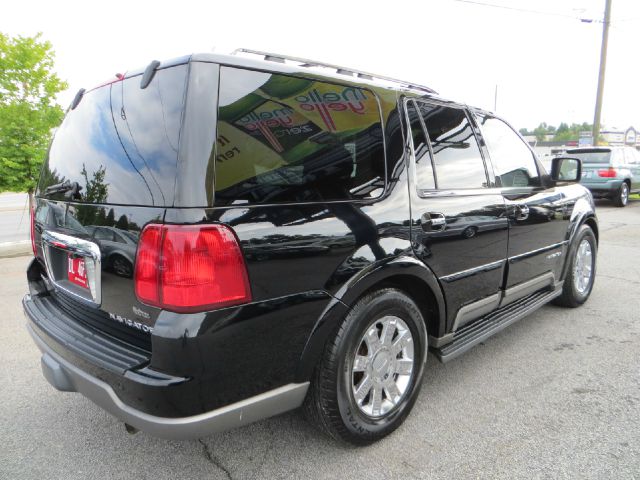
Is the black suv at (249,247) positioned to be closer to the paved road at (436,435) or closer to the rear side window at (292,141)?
the rear side window at (292,141)

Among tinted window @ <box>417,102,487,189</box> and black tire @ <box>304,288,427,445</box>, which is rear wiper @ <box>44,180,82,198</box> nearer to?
black tire @ <box>304,288,427,445</box>

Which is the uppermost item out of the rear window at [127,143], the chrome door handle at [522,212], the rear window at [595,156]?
the rear window at [595,156]

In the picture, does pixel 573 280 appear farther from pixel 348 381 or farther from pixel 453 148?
pixel 348 381

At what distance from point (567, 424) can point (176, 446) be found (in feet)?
6.84

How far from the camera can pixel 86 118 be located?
2.21 meters

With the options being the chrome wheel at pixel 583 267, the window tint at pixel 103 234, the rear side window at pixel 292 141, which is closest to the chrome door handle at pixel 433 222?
the rear side window at pixel 292 141

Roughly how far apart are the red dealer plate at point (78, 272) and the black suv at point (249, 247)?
0.02 metres

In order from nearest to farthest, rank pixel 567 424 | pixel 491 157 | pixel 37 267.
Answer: pixel 567 424
pixel 37 267
pixel 491 157

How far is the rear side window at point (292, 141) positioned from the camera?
1674 millimetres

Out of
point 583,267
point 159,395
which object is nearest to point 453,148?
point 159,395

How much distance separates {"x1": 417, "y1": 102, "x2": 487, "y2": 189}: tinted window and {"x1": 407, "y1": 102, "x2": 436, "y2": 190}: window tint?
7 cm

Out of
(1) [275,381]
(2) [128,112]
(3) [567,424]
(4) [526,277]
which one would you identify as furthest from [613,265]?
(2) [128,112]

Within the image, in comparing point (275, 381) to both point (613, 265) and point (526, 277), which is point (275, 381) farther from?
point (613, 265)

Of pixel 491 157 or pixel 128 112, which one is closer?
pixel 128 112
